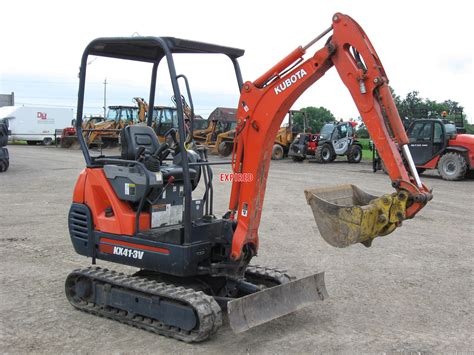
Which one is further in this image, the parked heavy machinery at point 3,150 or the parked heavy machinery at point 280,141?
the parked heavy machinery at point 280,141

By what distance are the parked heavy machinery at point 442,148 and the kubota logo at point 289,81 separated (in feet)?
45.3

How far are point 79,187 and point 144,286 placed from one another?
4.67 feet

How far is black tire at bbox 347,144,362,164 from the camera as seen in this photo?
25.5 m

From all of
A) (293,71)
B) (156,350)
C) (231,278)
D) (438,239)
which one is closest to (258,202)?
(231,278)

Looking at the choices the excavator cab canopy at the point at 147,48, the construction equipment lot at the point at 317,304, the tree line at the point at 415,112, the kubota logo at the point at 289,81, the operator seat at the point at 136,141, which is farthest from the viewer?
the tree line at the point at 415,112

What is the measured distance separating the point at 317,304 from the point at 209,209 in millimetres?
1518

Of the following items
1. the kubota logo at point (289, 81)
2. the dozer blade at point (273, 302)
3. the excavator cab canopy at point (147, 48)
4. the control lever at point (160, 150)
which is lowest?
the dozer blade at point (273, 302)

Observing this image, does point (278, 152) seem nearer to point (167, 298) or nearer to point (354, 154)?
point (354, 154)

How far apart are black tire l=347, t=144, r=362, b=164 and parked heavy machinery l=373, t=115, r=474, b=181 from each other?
20.8 feet

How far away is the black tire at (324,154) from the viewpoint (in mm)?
25000

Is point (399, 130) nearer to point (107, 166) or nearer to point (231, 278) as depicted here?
point (231, 278)

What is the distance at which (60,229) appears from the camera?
9.45m

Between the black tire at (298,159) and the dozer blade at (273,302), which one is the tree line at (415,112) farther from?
the dozer blade at (273,302)

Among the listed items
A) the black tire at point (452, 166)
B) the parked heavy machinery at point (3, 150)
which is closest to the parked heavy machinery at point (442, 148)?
the black tire at point (452, 166)
